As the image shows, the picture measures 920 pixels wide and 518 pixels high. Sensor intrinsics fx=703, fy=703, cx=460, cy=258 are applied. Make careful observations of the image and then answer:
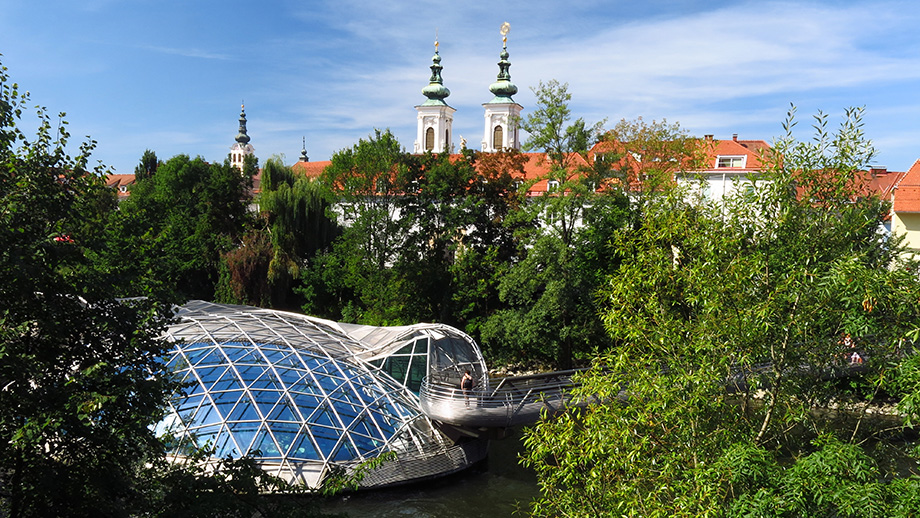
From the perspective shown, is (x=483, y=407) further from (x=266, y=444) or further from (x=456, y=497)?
(x=266, y=444)

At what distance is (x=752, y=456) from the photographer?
7160 millimetres

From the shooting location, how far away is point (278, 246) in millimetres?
40500

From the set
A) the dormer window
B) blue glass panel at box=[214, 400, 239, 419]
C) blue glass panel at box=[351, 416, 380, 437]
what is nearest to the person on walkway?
blue glass panel at box=[351, 416, 380, 437]

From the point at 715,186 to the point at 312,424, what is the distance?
31013 millimetres

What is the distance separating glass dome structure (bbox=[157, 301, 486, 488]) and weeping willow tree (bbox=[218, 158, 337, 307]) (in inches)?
519

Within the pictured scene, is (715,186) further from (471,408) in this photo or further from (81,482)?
(81,482)

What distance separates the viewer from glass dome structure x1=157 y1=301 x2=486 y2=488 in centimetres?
1925

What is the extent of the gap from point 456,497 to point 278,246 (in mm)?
24534

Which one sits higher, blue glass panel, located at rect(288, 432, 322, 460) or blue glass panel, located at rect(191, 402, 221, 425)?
blue glass panel, located at rect(191, 402, 221, 425)

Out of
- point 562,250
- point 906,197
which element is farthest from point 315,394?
point 906,197

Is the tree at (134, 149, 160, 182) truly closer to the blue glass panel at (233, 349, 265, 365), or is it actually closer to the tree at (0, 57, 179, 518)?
the blue glass panel at (233, 349, 265, 365)

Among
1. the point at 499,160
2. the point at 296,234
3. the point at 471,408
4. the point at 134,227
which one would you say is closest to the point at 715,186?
the point at 499,160

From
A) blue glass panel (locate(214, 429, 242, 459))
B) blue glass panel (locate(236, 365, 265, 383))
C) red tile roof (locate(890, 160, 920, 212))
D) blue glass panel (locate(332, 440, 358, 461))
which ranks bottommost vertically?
blue glass panel (locate(332, 440, 358, 461))

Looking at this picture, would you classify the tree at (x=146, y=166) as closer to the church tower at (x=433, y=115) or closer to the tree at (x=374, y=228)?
the tree at (x=374, y=228)
